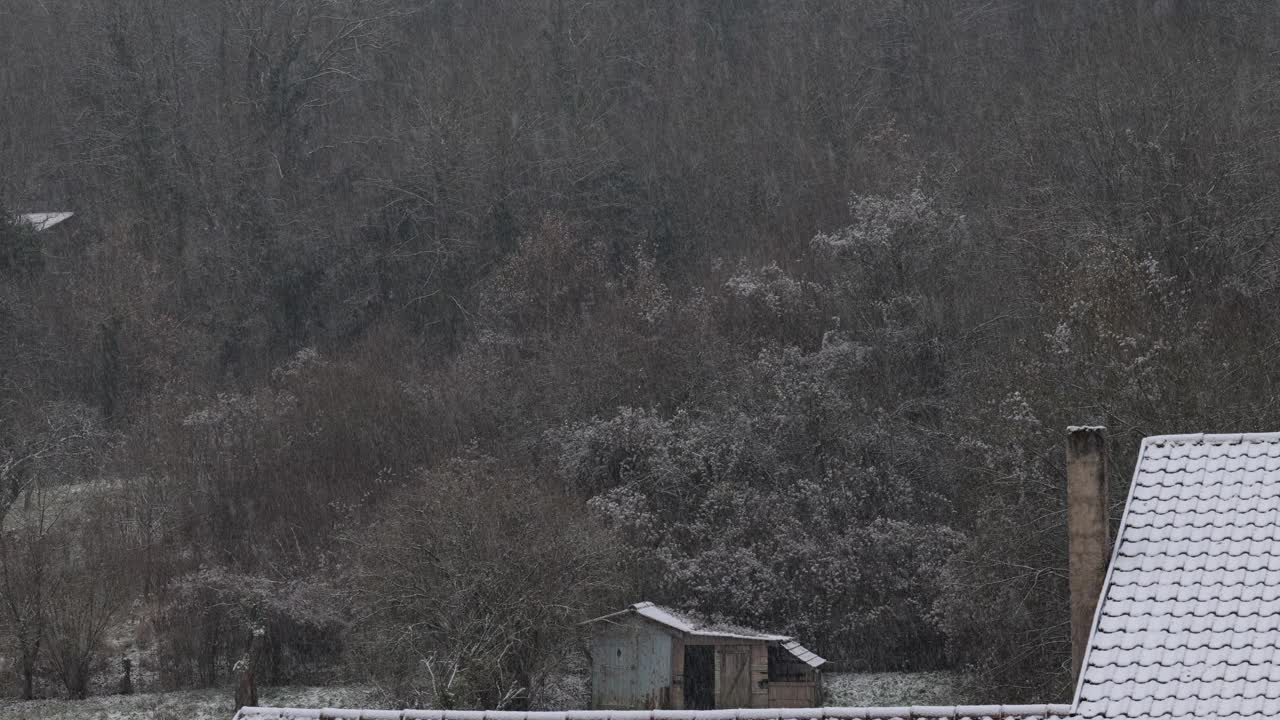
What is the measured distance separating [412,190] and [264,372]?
843cm

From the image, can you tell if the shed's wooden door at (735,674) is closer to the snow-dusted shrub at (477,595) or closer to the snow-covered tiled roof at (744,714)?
the snow-dusted shrub at (477,595)

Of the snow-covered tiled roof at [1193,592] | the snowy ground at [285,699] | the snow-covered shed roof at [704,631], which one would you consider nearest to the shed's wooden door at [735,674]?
the snow-covered shed roof at [704,631]

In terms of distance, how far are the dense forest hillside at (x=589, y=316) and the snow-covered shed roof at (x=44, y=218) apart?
1.99 feet

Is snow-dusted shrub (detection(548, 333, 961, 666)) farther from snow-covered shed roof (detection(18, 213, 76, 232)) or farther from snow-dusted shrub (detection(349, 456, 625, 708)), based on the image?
snow-covered shed roof (detection(18, 213, 76, 232))

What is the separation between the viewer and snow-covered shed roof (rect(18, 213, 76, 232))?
51.9 m

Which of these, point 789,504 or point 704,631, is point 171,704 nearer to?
point 704,631

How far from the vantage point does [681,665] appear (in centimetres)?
2581

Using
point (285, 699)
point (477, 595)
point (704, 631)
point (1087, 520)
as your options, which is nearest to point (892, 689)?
point (704, 631)

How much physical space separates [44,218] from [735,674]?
36066 mm

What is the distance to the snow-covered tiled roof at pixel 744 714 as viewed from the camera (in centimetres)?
1109

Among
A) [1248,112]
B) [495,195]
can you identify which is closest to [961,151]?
[1248,112]

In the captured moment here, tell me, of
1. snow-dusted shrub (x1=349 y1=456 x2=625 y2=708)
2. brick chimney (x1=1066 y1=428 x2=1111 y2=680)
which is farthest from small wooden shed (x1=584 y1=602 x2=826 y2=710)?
brick chimney (x1=1066 y1=428 x2=1111 y2=680)

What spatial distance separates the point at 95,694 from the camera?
29969mm

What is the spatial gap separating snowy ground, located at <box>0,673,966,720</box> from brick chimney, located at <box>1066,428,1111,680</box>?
1326cm
